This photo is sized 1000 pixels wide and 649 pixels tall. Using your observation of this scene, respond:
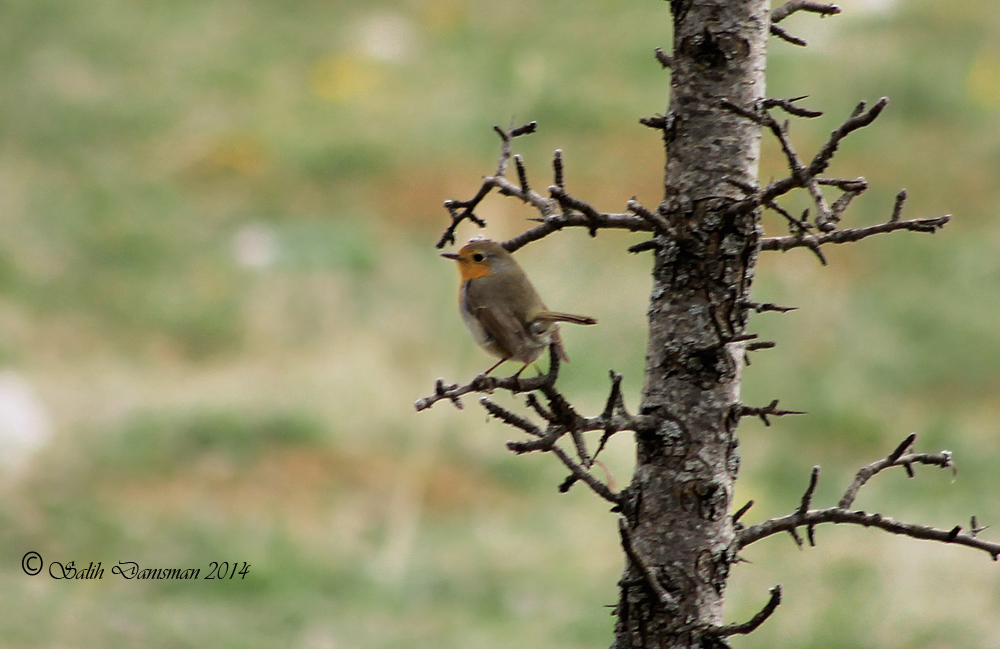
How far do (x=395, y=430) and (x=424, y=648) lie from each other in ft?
9.49

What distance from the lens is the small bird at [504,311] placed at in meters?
3.63

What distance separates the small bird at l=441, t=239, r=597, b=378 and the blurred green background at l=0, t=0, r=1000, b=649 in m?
1.12

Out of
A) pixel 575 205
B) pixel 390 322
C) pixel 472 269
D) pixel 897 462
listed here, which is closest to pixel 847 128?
pixel 575 205

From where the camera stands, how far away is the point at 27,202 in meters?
13.4

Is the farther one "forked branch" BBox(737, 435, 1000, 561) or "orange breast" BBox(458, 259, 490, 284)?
"orange breast" BBox(458, 259, 490, 284)

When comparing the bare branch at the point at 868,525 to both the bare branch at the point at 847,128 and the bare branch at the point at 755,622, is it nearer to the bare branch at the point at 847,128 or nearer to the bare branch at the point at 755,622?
the bare branch at the point at 755,622

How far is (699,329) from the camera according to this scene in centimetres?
261

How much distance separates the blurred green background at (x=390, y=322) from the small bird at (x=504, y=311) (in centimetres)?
112

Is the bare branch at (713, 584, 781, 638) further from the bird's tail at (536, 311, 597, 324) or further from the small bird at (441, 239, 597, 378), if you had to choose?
the small bird at (441, 239, 597, 378)

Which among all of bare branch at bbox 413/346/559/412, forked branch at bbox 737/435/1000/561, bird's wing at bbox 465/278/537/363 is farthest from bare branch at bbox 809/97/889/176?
bird's wing at bbox 465/278/537/363

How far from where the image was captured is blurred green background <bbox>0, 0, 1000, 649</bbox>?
754cm

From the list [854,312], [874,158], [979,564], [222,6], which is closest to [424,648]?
[979,564]

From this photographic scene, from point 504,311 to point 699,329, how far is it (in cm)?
122

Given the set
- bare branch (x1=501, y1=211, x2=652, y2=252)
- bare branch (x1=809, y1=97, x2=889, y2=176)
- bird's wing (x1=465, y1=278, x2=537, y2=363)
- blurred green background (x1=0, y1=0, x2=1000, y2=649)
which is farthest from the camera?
A: blurred green background (x1=0, y1=0, x2=1000, y2=649)
